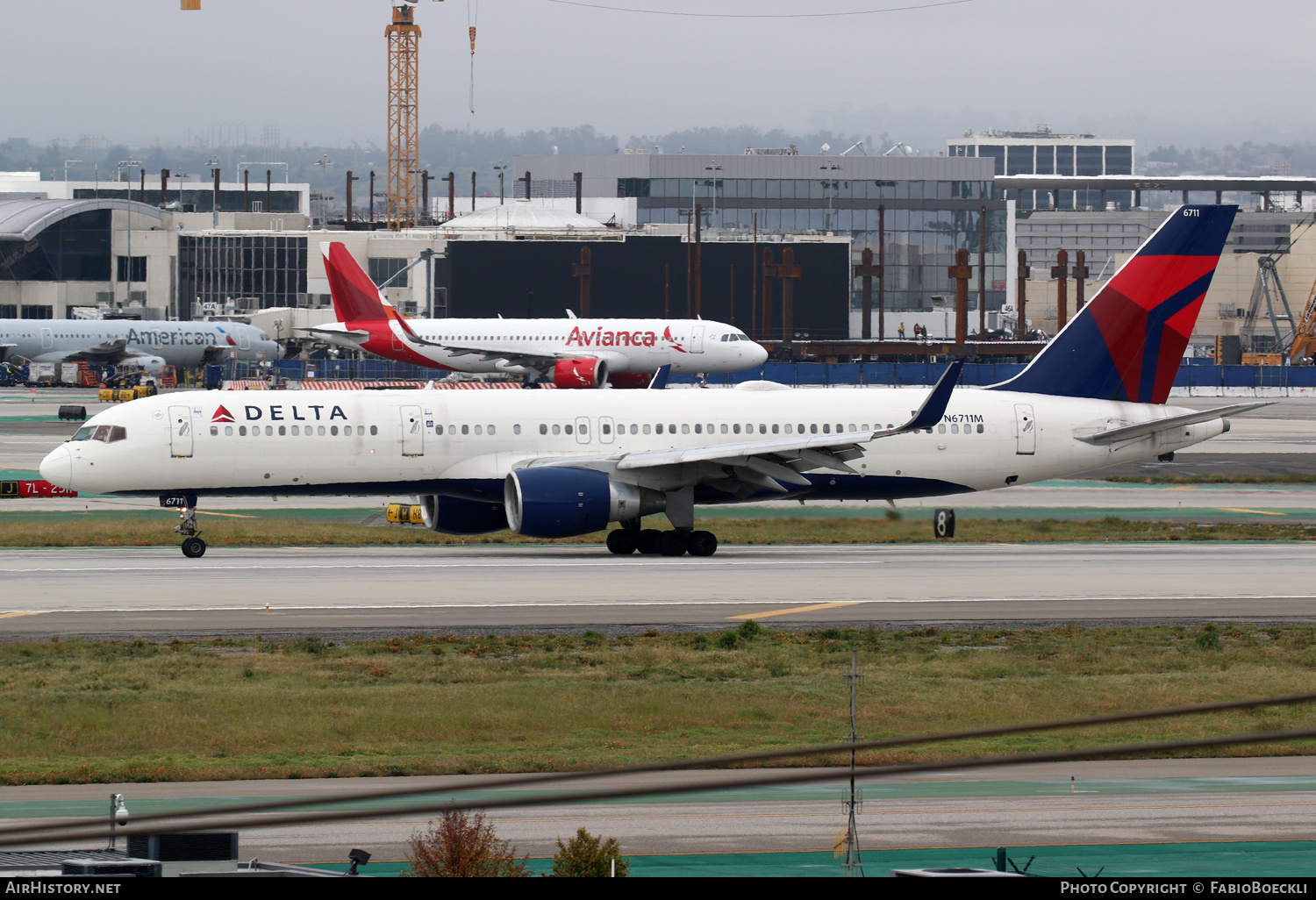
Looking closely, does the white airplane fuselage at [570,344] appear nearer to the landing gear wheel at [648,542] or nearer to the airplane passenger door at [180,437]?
the landing gear wheel at [648,542]

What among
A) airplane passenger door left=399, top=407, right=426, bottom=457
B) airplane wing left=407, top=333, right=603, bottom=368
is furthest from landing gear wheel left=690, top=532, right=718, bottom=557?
airplane wing left=407, top=333, right=603, bottom=368

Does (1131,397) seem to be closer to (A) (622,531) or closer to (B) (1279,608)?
(B) (1279,608)

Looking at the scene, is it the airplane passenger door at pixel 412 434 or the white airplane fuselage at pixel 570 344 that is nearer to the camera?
the airplane passenger door at pixel 412 434

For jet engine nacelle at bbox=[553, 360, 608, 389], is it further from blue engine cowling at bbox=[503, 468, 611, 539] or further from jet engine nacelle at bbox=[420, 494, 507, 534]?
blue engine cowling at bbox=[503, 468, 611, 539]

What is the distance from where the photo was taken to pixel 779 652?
83.9ft

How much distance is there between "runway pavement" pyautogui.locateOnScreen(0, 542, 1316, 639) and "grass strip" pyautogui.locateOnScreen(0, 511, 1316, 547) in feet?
3.60

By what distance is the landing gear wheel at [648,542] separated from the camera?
3881 cm

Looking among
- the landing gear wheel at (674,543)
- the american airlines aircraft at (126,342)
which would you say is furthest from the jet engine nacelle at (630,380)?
the landing gear wheel at (674,543)

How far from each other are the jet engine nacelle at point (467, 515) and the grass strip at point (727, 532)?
369 centimetres

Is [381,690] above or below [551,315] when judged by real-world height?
below

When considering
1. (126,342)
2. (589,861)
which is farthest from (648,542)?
(126,342)

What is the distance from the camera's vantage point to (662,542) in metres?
38.5

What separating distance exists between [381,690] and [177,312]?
15720 cm

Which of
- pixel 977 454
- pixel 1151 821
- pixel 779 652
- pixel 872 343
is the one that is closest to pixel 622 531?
pixel 977 454
